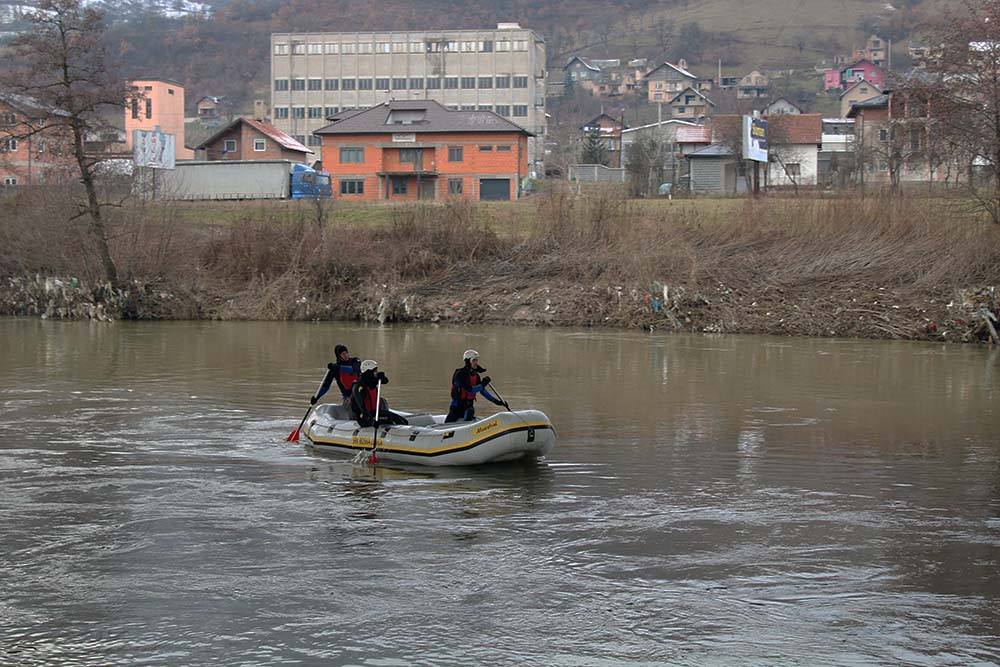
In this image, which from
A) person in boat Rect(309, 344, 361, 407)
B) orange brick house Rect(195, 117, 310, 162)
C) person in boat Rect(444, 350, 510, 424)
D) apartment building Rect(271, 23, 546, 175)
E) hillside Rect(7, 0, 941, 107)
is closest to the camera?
person in boat Rect(444, 350, 510, 424)

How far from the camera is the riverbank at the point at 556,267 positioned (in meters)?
36.4

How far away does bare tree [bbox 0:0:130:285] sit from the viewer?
125 feet

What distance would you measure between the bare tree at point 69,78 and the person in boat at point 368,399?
1038 inches

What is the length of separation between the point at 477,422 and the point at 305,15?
17456 centimetres

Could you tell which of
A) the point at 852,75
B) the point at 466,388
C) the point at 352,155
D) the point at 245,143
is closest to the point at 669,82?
the point at 852,75

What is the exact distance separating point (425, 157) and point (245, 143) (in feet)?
45.4

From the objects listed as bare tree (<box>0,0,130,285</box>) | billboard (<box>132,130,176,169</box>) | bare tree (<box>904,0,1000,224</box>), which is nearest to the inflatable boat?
bare tree (<box>904,0,1000,224</box>)

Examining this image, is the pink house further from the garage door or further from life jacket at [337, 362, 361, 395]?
life jacket at [337, 362, 361, 395]

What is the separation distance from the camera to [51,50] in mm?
38000

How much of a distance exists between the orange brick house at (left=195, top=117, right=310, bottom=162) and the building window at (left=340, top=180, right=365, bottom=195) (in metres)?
8.14

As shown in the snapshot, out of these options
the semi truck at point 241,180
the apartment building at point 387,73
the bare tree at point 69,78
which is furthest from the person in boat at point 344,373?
the apartment building at point 387,73

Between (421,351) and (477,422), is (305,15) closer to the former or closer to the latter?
(421,351)

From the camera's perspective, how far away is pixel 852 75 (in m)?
154

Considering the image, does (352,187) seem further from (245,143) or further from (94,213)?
(94,213)
